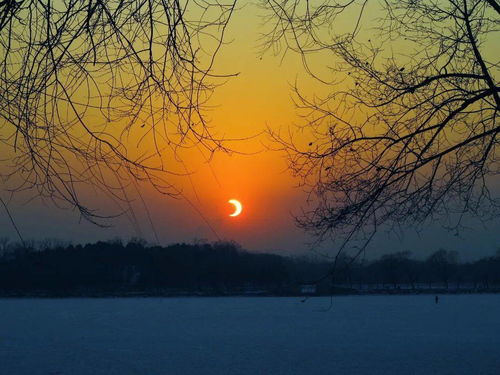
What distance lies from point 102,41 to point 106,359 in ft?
68.2

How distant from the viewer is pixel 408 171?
17.8ft

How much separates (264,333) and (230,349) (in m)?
6.82

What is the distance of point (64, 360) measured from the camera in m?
22.1

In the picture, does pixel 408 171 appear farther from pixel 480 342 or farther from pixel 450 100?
pixel 480 342

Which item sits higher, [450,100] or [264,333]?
[450,100]

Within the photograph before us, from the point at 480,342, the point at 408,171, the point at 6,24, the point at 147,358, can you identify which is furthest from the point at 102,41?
the point at 480,342

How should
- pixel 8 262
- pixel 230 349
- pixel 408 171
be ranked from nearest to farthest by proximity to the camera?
pixel 8 262, pixel 408 171, pixel 230 349

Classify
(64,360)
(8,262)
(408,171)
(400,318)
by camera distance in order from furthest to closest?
(400,318) < (64,360) < (408,171) < (8,262)

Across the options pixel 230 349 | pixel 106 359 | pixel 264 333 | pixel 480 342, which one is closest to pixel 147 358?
pixel 106 359

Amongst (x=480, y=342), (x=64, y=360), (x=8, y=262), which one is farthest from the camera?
(x=480, y=342)

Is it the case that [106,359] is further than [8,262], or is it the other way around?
[106,359]

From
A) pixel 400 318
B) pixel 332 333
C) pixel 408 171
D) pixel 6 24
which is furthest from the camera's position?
pixel 400 318

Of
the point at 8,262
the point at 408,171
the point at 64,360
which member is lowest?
the point at 64,360

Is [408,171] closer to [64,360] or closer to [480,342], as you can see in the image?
[64,360]
